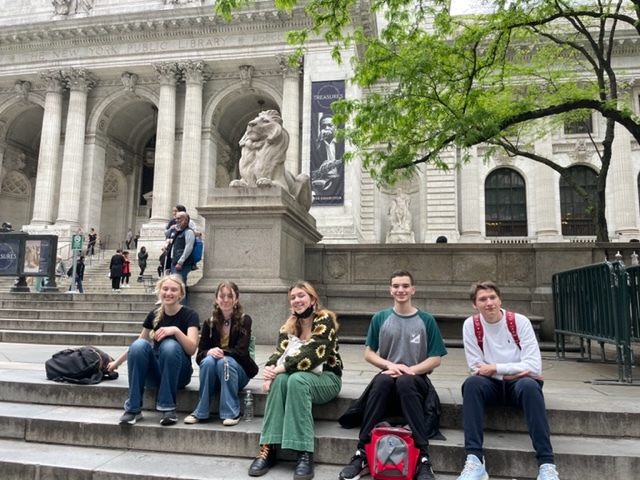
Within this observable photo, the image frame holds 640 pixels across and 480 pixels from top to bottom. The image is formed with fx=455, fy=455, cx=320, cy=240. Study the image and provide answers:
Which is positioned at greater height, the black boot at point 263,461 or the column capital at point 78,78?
the column capital at point 78,78

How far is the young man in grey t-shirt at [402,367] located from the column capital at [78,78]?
102ft

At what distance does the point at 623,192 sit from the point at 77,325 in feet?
95.9

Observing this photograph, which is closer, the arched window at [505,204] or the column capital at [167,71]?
the column capital at [167,71]

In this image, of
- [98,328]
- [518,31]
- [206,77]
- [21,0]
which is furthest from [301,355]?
[21,0]

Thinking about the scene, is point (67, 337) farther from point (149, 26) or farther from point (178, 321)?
point (149, 26)

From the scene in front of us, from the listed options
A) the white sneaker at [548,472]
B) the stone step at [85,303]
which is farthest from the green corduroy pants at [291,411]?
the stone step at [85,303]

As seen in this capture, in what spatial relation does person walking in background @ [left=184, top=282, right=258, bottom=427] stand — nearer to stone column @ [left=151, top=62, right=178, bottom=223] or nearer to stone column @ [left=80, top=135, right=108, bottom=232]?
stone column @ [left=151, top=62, right=178, bottom=223]

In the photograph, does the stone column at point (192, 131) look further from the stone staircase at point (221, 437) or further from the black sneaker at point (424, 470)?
the black sneaker at point (424, 470)

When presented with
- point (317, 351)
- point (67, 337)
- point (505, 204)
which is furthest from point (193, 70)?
point (317, 351)

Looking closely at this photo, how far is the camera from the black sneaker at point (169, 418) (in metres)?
4.06

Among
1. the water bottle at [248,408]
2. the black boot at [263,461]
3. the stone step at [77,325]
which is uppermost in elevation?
the stone step at [77,325]

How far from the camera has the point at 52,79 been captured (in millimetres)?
28828

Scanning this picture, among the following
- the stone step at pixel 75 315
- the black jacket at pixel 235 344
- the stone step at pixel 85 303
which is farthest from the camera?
the stone step at pixel 85 303

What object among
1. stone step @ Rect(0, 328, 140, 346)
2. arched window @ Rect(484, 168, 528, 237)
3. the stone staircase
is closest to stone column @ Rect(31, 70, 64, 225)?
stone step @ Rect(0, 328, 140, 346)
